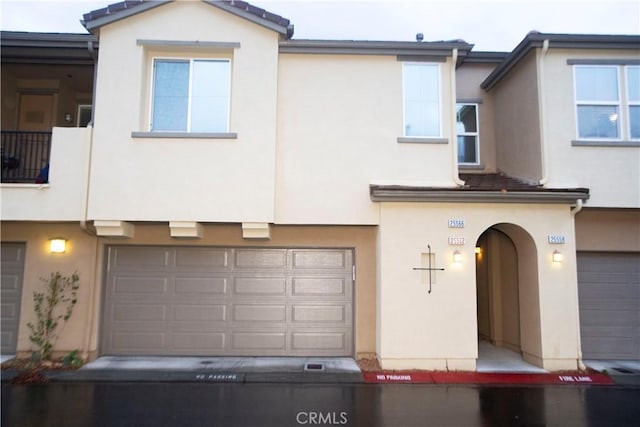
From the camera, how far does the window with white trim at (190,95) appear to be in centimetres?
824

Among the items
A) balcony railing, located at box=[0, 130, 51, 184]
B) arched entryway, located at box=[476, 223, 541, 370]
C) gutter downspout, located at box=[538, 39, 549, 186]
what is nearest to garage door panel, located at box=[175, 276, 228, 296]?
balcony railing, located at box=[0, 130, 51, 184]

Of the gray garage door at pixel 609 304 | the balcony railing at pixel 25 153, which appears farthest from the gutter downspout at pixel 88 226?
the gray garage door at pixel 609 304

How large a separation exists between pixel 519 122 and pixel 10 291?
438 inches

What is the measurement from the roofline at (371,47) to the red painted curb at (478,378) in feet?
19.5

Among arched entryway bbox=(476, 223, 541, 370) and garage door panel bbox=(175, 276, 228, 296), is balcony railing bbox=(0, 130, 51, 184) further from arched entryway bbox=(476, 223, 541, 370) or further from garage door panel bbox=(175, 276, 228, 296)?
arched entryway bbox=(476, 223, 541, 370)

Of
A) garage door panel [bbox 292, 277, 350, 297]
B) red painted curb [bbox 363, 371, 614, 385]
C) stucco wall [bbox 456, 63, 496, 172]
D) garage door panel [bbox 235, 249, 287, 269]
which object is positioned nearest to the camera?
red painted curb [bbox 363, 371, 614, 385]

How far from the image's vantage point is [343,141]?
8.33m

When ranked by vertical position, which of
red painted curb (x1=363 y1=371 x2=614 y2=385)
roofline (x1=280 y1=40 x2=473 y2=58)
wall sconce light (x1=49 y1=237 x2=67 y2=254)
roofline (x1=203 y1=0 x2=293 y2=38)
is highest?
roofline (x1=203 y1=0 x2=293 y2=38)

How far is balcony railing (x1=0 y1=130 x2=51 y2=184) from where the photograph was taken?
29.9ft

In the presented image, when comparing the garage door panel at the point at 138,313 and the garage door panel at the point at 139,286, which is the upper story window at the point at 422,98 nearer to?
the garage door panel at the point at 139,286

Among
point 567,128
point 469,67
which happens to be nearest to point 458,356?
point 567,128

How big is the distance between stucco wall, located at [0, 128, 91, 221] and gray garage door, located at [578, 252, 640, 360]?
32.5ft

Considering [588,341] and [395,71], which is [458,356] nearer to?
[588,341]

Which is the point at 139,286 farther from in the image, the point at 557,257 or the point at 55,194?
the point at 557,257
